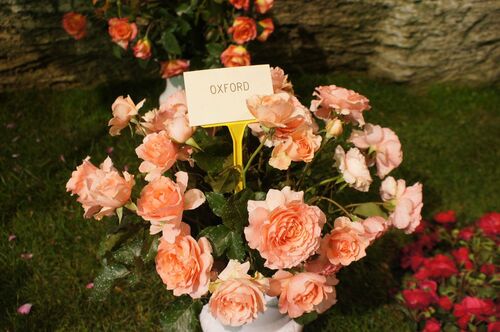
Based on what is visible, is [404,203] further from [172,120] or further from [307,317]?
[172,120]

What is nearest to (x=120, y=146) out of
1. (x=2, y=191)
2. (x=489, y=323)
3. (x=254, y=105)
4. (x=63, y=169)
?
(x=63, y=169)

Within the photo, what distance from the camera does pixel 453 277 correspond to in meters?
1.78

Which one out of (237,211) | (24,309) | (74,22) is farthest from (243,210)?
(74,22)

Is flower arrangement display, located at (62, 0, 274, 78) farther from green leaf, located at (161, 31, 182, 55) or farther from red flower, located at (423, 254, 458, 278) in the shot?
red flower, located at (423, 254, 458, 278)

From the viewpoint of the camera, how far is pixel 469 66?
2.83m

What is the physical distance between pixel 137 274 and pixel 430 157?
1636mm

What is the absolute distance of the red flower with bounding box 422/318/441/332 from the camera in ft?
5.28

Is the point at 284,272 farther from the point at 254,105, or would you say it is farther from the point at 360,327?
the point at 360,327

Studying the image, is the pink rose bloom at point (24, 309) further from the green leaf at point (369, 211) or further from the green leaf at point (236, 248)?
the green leaf at point (369, 211)

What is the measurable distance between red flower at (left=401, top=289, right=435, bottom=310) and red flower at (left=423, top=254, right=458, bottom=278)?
0.10m

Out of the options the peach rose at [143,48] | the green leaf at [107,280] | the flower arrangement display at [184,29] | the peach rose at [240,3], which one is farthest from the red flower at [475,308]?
the peach rose at [143,48]

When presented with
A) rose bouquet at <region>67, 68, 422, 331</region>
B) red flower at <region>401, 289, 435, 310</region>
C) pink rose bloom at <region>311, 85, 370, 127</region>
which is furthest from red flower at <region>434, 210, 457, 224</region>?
pink rose bloom at <region>311, 85, 370, 127</region>

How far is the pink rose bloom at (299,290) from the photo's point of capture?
102 cm

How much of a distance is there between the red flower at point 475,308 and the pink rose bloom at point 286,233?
2.76 ft
